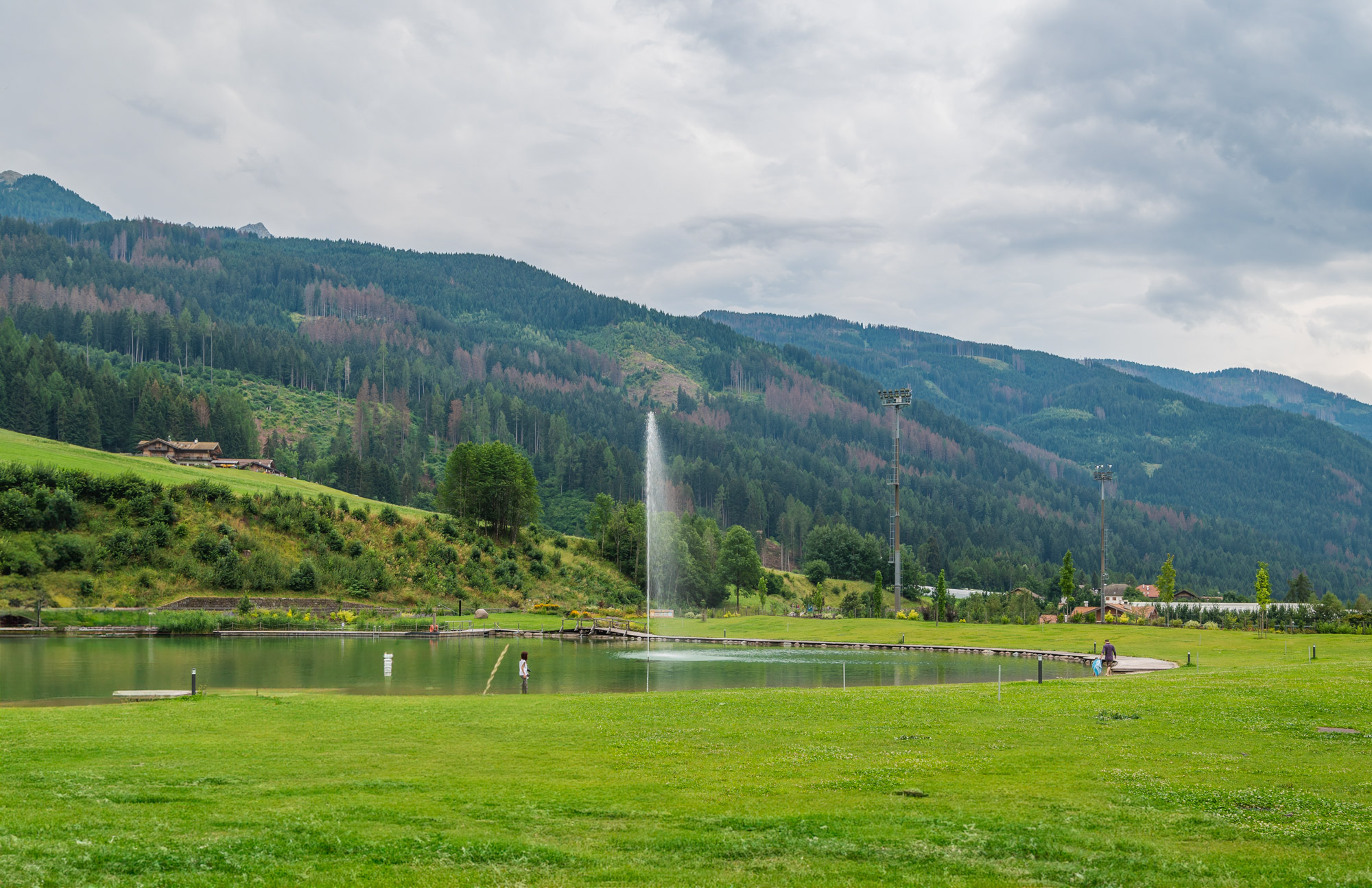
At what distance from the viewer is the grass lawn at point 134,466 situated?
10044 cm

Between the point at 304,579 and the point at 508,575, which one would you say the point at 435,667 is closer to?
the point at 304,579

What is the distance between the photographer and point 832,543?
541ft

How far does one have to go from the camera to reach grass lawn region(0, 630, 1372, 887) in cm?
1192

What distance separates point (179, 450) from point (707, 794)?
139177 mm

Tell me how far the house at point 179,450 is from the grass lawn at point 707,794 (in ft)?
393

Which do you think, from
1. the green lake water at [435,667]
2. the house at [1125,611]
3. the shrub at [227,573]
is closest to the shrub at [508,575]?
the shrub at [227,573]

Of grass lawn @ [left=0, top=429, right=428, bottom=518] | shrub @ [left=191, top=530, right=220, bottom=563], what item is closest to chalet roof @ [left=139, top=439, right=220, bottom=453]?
grass lawn @ [left=0, top=429, right=428, bottom=518]

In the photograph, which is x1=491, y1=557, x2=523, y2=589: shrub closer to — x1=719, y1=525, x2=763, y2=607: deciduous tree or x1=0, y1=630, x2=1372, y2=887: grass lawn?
x1=719, y1=525, x2=763, y2=607: deciduous tree

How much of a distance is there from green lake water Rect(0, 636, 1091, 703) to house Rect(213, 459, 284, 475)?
7331cm

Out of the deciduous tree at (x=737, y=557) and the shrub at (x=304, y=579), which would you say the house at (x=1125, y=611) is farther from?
the shrub at (x=304, y=579)

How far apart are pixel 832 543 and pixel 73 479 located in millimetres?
110556

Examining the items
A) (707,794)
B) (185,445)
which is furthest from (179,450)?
(707,794)

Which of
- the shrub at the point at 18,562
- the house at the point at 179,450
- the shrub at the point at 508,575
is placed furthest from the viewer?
the house at the point at 179,450

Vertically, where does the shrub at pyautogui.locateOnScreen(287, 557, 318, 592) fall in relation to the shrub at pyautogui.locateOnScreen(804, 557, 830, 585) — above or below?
above
